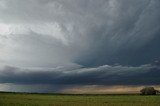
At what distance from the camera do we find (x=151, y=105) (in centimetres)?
5181

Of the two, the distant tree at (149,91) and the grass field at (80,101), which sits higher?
the distant tree at (149,91)

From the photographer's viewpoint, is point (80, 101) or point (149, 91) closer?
point (80, 101)

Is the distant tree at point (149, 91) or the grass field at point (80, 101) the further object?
the distant tree at point (149, 91)

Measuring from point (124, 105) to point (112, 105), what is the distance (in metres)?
1.78

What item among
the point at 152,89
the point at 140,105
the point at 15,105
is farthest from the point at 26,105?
the point at 152,89

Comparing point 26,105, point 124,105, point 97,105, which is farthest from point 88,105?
point 26,105

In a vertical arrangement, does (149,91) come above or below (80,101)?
above

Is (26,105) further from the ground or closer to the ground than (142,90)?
closer to the ground

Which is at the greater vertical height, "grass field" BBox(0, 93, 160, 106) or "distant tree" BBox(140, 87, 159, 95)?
"distant tree" BBox(140, 87, 159, 95)

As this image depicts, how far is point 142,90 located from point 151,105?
68785mm

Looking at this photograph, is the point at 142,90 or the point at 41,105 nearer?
the point at 41,105

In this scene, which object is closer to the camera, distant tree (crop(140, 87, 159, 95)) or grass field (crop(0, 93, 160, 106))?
grass field (crop(0, 93, 160, 106))

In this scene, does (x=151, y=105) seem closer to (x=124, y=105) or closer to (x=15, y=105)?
(x=124, y=105)

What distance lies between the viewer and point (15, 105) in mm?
51156
